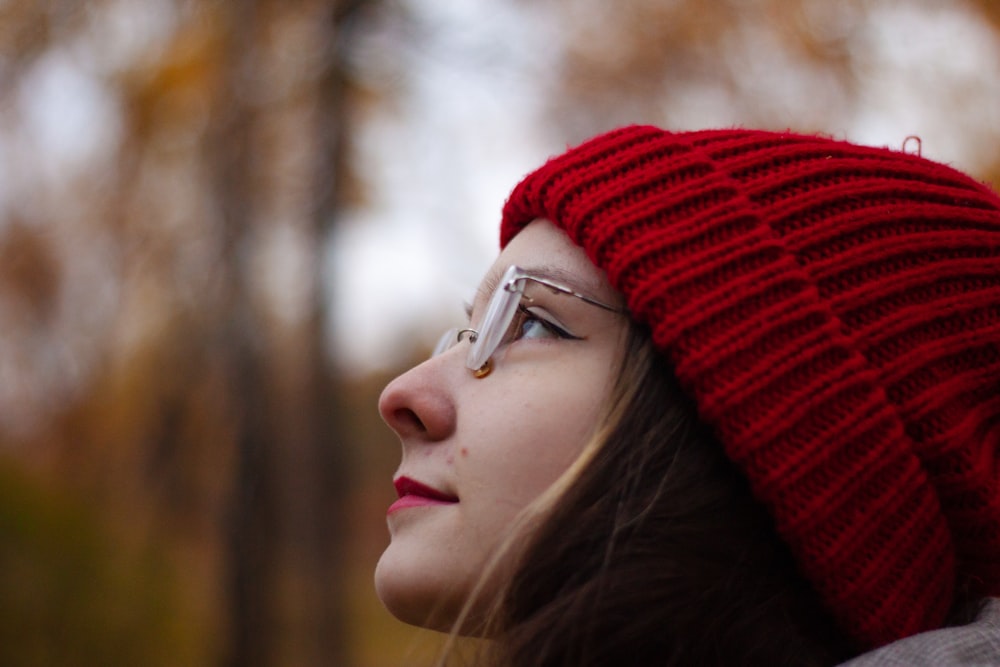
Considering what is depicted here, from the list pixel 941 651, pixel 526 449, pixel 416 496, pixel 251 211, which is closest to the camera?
pixel 941 651

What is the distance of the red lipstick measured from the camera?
1616 millimetres

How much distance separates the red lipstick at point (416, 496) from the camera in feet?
5.30

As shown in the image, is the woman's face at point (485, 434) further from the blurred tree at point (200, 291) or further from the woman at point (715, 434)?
the blurred tree at point (200, 291)

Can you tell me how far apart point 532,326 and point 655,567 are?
495 mm

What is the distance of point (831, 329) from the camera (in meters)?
1.57

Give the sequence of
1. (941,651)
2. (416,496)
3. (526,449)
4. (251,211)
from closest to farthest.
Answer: (941,651) → (526,449) → (416,496) → (251,211)

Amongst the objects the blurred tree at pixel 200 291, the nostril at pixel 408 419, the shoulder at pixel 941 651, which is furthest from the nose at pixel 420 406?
the blurred tree at pixel 200 291

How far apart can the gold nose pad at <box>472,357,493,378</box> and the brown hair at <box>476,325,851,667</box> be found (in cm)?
25

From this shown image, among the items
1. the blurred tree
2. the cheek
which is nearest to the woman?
the cheek

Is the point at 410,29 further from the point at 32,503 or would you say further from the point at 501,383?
the point at 501,383

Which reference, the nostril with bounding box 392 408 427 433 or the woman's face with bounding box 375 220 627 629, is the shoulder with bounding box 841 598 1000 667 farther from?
the nostril with bounding box 392 408 427 433

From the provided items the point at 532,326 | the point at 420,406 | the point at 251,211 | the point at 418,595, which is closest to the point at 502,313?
the point at 532,326

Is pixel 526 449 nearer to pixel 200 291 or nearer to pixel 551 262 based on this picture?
pixel 551 262

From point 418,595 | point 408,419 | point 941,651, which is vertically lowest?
point 941,651
